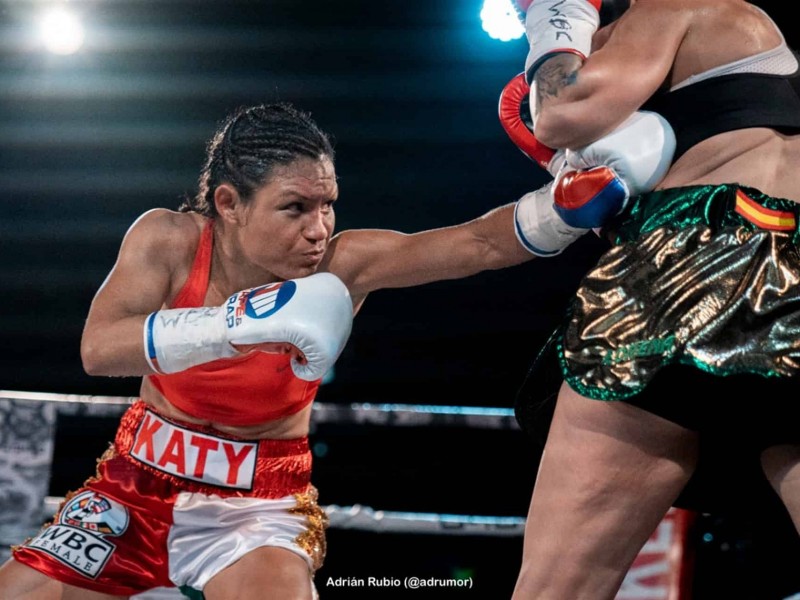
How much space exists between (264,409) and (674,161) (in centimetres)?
102

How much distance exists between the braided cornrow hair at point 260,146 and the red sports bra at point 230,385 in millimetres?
166

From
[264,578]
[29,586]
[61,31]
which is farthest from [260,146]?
[61,31]

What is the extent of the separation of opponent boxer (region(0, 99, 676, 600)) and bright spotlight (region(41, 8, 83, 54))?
6.34 feet

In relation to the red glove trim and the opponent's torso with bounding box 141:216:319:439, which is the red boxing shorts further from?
the red glove trim

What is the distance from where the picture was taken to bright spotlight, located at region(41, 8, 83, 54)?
12.4 ft

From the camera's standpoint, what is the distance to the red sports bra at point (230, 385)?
2.07 m

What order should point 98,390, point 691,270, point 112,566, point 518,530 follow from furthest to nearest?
point 98,390 < point 518,530 < point 112,566 < point 691,270

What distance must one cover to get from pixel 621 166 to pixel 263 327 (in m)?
0.71

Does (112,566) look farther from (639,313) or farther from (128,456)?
(639,313)

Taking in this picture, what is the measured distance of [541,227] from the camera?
1.92 metres

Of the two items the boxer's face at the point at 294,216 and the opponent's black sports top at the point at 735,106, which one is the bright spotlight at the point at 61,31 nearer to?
the boxer's face at the point at 294,216

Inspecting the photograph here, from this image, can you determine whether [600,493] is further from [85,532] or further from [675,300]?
[85,532]

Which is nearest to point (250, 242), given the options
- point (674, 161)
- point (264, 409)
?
point (264, 409)

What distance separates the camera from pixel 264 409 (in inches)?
83.0
